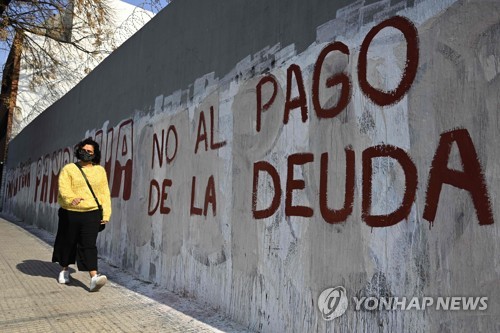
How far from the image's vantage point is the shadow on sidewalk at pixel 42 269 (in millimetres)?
4672

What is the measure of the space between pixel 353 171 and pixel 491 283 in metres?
0.88

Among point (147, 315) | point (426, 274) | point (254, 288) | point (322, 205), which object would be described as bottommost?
point (147, 315)

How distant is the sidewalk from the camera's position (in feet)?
10.2

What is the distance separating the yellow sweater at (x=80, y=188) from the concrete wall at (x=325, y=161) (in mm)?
560

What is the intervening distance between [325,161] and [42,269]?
4.45 m

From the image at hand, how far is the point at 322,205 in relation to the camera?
2498 millimetres

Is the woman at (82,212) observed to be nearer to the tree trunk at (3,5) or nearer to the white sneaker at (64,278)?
the white sneaker at (64,278)

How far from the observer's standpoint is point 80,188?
167 inches

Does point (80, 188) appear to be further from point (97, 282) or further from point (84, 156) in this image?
point (97, 282)

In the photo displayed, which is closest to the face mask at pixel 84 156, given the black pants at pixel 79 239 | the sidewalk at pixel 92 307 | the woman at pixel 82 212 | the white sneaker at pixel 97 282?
the woman at pixel 82 212

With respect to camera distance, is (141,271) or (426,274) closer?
(426,274)

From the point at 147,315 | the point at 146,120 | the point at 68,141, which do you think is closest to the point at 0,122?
the point at 68,141

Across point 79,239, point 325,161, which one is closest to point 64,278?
point 79,239

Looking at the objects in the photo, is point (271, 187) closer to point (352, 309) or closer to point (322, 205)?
point (322, 205)
